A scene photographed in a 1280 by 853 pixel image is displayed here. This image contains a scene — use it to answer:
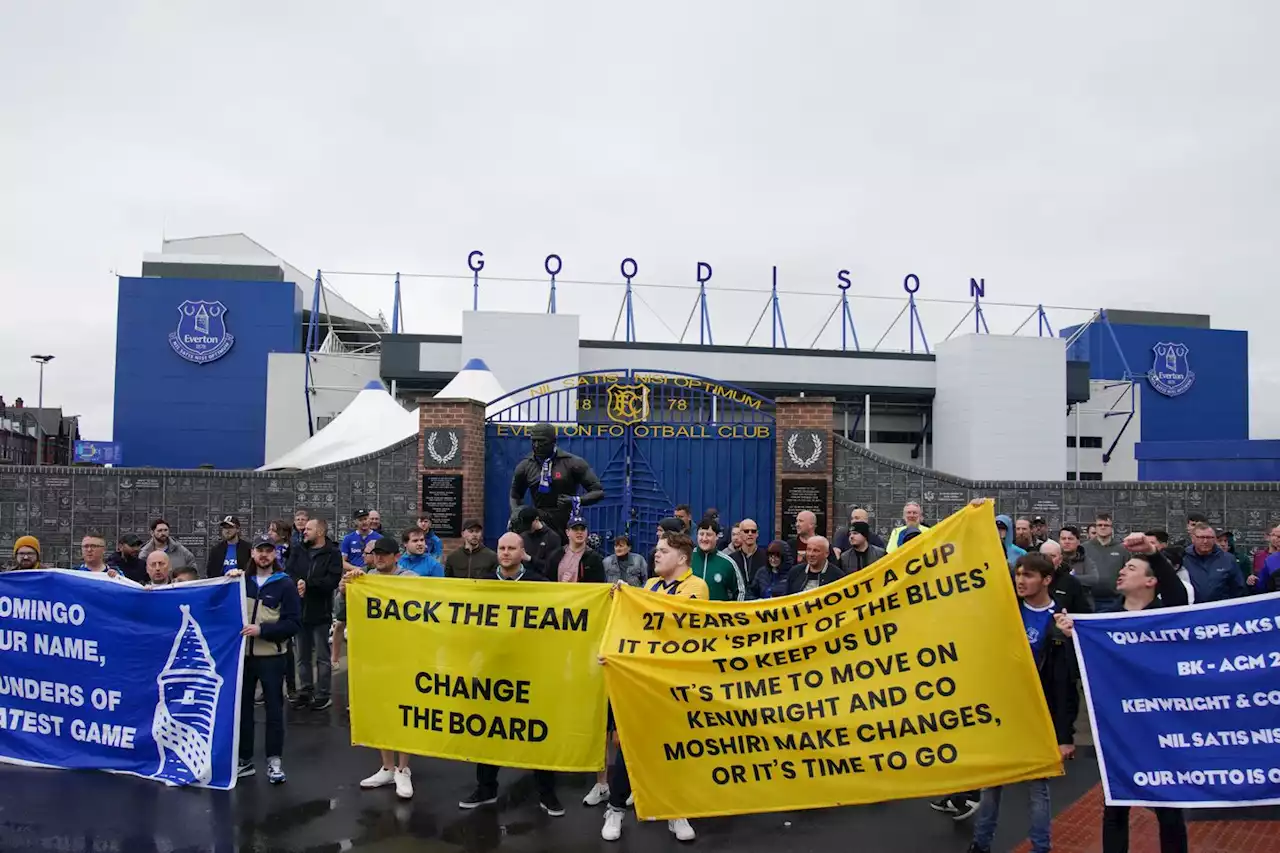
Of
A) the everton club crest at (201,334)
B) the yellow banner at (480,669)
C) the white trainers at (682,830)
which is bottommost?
the white trainers at (682,830)

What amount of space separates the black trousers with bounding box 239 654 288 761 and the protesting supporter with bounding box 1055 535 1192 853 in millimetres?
4897

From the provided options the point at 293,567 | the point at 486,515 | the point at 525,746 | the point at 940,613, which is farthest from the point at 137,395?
the point at 940,613

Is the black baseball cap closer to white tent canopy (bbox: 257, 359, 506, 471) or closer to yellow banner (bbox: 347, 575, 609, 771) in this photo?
yellow banner (bbox: 347, 575, 609, 771)

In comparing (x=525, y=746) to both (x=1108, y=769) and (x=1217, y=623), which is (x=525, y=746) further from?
(x=1217, y=623)

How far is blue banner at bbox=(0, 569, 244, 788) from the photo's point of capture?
5.81m

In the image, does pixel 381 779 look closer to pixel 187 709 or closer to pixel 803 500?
pixel 187 709

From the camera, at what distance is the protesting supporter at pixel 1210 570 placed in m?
7.89

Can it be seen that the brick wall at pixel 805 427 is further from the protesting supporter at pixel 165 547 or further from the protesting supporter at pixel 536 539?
the protesting supporter at pixel 165 547

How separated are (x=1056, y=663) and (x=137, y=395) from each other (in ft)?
100.0

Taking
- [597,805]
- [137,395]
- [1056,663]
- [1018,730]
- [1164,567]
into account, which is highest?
[137,395]

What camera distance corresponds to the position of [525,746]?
5.49 meters

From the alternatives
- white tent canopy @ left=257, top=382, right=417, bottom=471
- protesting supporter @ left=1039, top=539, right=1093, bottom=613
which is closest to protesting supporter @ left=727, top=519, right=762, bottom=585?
protesting supporter @ left=1039, top=539, right=1093, bottom=613

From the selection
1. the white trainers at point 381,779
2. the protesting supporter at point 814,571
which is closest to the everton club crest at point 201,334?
the white trainers at point 381,779

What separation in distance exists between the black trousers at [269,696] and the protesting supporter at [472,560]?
155 centimetres
